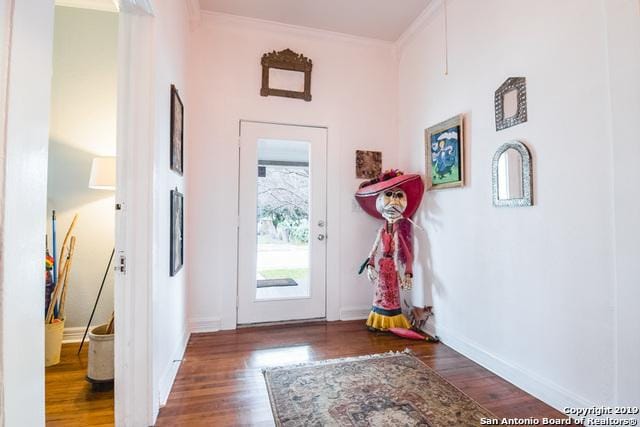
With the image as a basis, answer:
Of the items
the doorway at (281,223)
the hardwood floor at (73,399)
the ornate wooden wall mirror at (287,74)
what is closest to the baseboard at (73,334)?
the hardwood floor at (73,399)

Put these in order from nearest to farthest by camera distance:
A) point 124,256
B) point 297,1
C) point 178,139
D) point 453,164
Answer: point 124,256
point 178,139
point 453,164
point 297,1

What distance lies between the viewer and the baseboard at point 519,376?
67.6 inches

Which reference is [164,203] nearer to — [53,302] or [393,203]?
[53,302]

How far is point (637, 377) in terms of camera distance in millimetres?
1412

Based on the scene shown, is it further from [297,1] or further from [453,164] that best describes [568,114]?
[297,1]

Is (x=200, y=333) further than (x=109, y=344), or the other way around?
(x=200, y=333)

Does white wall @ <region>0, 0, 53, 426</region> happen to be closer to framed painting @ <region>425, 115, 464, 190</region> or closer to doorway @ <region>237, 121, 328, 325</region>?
doorway @ <region>237, 121, 328, 325</region>

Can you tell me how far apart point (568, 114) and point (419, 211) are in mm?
1518

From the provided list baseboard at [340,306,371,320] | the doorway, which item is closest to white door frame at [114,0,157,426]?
the doorway

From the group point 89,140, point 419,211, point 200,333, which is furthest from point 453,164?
point 89,140

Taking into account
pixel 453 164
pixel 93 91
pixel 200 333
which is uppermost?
pixel 93 91

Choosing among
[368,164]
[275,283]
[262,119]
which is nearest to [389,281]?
[275,283]

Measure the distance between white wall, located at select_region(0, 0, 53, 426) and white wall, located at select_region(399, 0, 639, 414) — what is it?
2.14 meters

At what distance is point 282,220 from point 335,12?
2.03 metres
